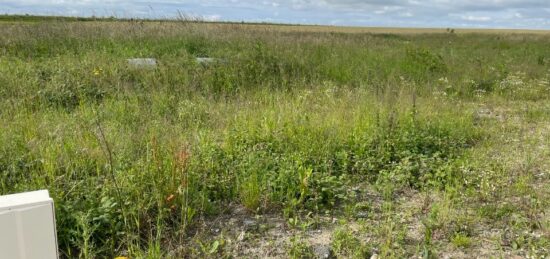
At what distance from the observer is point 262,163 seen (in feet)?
12.1

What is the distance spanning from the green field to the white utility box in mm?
905

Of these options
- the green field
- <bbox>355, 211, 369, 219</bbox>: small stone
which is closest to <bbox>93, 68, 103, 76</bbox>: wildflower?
the green field

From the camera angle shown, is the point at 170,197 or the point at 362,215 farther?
the point at 362,215

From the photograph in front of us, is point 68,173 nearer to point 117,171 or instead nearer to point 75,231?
point 117,171

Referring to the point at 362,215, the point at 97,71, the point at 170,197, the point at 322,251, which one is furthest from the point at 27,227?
the point at 97,71

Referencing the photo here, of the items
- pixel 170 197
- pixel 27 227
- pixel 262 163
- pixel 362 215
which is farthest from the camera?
pixel 262 163

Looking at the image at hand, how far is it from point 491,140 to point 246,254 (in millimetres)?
3917

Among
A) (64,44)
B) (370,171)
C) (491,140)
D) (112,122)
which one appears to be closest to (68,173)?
(112,122)

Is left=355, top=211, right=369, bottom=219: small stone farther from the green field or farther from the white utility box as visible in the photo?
the white utility box

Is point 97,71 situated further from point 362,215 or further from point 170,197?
point 362,215

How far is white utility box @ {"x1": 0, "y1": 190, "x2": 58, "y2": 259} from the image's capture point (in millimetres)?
1366

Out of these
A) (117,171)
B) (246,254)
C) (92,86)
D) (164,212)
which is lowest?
(246,254)

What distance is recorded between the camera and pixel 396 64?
9344mm

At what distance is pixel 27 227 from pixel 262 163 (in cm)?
241
